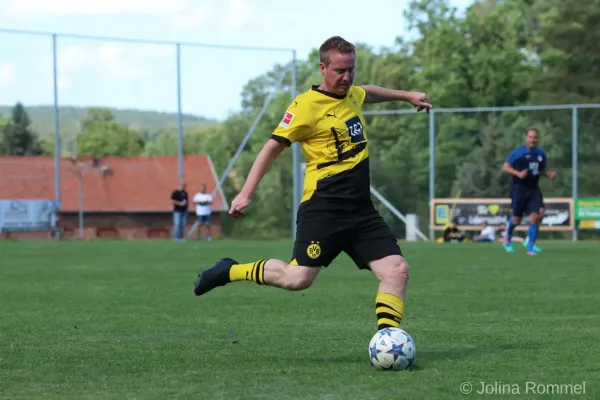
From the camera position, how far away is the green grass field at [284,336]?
5750 millimetres

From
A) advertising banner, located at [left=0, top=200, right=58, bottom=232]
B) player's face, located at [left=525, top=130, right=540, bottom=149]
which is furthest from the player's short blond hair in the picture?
advertising banner, located at [left=0, top=200, right=58, bottom=232]

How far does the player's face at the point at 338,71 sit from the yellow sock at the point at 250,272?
1.25 metres

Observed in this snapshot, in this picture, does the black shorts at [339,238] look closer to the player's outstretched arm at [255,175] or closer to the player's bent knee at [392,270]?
the player's bent knee at [392,270]

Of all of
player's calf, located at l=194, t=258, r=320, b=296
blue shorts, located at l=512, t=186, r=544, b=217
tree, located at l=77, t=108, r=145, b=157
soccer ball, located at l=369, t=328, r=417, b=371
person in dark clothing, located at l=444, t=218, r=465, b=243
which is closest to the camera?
soccer ball, located at l=369, t=328, r=417, b=371

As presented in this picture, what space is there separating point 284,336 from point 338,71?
7.32ft

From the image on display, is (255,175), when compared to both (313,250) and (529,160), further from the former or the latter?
(529,160)

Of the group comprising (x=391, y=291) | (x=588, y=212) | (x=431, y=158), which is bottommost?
(x=588, y=212)

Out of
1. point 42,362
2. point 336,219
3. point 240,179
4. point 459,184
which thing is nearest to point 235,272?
point 336,219

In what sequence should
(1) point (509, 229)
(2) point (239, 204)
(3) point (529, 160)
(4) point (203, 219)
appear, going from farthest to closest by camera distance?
(4) point (203, 219) → (1) point (509, 229) → (3) point (529, 160) → (2) point (239, 204)

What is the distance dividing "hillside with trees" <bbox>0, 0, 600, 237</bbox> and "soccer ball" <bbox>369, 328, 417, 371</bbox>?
84.4ft

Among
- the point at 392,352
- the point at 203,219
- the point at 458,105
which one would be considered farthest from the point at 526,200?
the point at 458,105

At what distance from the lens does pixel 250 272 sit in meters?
7.08

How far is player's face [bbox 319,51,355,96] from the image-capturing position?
6.73 meters

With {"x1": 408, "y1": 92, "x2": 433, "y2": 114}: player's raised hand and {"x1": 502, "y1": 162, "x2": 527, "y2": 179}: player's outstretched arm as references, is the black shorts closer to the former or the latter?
{"x1": 408, "y1": 92, "x2": 433, "y2": 114}: player's raised hand
